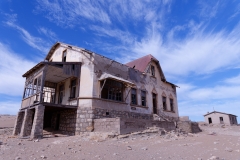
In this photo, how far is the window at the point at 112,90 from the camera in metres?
14.8

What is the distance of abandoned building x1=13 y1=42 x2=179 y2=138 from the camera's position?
1228cm

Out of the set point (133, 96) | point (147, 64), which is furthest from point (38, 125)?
point (147, 64)

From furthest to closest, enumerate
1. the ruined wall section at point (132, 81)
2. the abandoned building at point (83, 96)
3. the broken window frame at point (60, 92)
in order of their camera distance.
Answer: the broken window frame at point (60, 92)
the ruined wall section at point (132, 81)
the abandoned building at point (83, 96)

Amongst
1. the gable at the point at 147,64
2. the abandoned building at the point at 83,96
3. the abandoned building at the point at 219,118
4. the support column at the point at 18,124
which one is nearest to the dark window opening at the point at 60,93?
the abandoned building at the point at 83,96

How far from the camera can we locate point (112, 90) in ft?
50.4

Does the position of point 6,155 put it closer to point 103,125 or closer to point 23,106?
point 103,125

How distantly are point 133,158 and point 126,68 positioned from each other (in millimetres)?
11771

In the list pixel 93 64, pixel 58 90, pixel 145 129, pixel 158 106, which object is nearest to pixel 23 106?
pixel 58 90

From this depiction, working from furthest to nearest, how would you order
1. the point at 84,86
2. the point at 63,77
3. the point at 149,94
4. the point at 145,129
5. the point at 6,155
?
the point at 149,94
the point at 63,77
the point at 84,86
the point at 145,129
the point at 6,155

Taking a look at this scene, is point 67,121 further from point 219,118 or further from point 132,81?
point 219,118

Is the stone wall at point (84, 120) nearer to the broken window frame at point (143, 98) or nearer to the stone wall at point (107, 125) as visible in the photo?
the stone wall at point (107, 125)

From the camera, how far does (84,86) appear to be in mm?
13836

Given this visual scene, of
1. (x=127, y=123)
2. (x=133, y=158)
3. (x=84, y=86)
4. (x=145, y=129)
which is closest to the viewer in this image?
(x=133, y=158)

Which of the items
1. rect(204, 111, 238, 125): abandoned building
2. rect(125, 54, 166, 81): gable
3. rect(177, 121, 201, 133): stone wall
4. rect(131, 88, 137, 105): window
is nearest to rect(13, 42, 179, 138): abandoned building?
rect(131, 88, 137, 105): window
